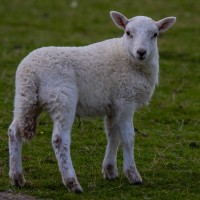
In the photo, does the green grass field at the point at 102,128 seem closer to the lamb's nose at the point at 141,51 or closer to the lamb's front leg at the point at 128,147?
the lamb's front leg at the point at 128,147

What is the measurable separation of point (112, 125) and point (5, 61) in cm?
848

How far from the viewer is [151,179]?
8.87 m

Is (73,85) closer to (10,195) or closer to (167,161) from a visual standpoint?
(10,195)

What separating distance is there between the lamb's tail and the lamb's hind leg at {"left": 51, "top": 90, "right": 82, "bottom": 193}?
0.31 meters

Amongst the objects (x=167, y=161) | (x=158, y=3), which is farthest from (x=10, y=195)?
(x=158, y=3)

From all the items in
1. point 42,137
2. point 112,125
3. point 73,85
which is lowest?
point 42,137

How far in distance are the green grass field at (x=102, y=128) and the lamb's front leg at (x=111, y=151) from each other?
0.14 meters

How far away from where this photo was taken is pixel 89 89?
8.47m

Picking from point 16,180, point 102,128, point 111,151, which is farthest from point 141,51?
point 102,128

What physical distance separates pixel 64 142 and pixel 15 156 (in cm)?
64

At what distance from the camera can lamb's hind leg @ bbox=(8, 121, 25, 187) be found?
8.21 m

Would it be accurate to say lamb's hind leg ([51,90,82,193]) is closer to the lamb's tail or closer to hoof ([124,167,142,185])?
the lamb's tail

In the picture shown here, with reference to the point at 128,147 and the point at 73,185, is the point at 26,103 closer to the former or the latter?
the point at 73,185

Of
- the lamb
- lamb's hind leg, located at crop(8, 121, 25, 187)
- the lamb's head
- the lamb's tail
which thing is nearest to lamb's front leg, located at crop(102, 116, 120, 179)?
the lamb
